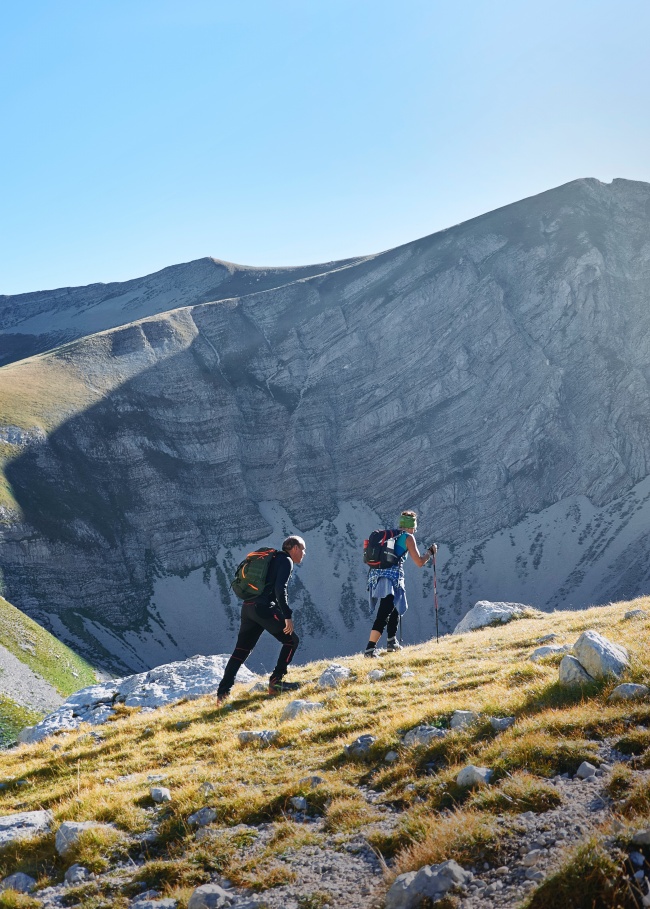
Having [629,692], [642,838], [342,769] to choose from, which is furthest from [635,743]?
[342,769]

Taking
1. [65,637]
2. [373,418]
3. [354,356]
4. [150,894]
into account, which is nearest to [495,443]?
[373,418]

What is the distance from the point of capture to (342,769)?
8133mm

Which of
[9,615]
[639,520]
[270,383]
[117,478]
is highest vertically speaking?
[270,383]

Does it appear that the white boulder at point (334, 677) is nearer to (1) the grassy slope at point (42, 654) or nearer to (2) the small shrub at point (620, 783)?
(2) the small shrub at point (620, 783)

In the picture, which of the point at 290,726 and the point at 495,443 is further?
the point at 495,443

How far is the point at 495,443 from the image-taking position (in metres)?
134

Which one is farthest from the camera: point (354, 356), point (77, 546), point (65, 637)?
point (354, 356)

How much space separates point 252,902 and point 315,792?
1995 millimetres

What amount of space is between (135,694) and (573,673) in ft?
46.0

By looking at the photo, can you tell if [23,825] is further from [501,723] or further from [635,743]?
[635,743]

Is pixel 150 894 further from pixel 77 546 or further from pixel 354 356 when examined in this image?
pixel 354 356

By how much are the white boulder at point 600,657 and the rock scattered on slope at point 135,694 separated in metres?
11.0

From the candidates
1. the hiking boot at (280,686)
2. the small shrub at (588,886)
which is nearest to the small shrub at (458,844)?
the small shrub at (588,886)

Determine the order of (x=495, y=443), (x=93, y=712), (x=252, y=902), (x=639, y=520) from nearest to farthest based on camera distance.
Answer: (x=252, y=902) < (x=93, y=712) < (x=639, y=520) < (x=495, y=443)
